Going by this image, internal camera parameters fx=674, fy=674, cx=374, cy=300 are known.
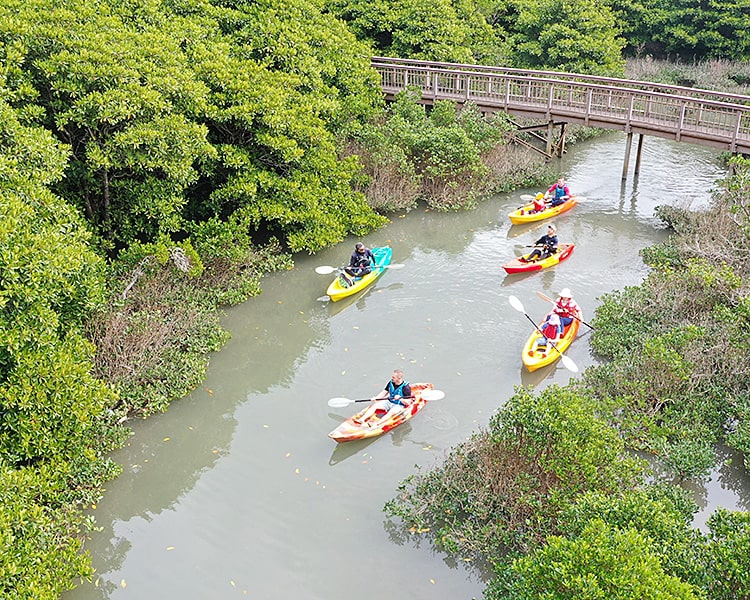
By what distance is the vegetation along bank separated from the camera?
8.54 metres

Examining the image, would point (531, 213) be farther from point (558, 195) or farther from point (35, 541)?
point (35, 541)

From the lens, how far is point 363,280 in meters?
16.0

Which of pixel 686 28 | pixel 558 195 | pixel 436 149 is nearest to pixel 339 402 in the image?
pixel 436 149

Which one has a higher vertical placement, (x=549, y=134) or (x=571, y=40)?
(x=571, y=40)

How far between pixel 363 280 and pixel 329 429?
17.0 feet

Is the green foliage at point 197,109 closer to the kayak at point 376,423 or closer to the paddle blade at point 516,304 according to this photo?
the paddle blade at point 516,304

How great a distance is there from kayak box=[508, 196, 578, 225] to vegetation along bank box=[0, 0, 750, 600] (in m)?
1.83

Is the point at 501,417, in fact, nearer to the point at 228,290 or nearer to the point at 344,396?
the point at 344,396

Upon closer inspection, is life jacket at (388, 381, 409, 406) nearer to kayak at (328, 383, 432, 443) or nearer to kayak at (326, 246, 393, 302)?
kayak at (328, 383, 432, 443)

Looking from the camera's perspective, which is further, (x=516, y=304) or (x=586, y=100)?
(x=586, y=100)

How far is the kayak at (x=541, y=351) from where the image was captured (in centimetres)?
1300

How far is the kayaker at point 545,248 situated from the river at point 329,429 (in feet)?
1.79

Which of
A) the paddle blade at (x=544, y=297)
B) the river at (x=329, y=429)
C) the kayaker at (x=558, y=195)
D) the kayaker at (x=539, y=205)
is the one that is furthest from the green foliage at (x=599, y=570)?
the kayaker at (x=558, y=195)

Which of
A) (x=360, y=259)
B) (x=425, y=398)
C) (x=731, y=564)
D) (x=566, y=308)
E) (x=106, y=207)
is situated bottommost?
(x=425, y=398)
